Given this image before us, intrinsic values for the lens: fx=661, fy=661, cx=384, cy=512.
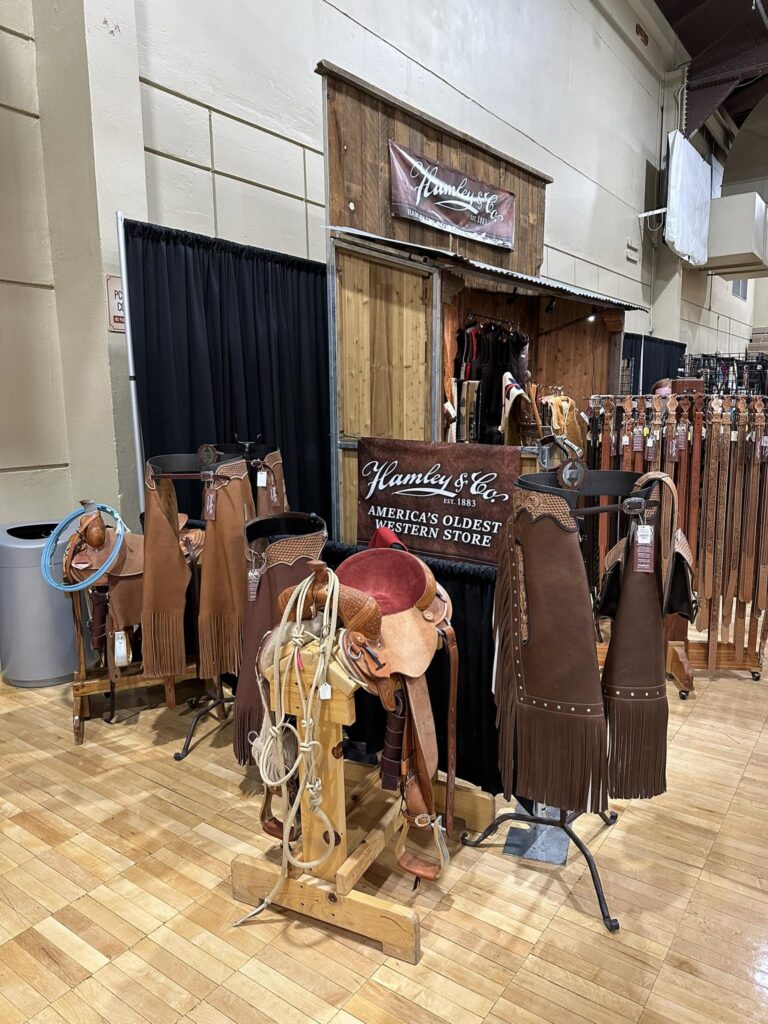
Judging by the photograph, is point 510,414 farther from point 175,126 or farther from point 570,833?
point 570,833

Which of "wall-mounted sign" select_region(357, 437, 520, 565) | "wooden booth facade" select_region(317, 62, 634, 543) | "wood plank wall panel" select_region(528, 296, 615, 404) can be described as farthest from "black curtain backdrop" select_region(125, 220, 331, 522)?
"wood plank wall panel" select_region(528, 296, 615, 404)

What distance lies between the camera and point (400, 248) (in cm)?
395

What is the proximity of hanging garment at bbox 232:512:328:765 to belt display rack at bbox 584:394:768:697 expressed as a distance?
65.1 inches

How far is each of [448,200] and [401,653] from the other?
4.37 meters

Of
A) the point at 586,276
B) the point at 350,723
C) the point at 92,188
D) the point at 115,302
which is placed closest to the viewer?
the point at 350,723

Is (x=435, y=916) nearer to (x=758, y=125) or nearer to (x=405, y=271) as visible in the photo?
(x=405, y=271)

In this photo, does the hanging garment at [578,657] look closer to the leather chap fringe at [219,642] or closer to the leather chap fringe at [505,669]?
the leather chap fringe at [505,669]

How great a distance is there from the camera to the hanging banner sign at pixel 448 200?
4551mm

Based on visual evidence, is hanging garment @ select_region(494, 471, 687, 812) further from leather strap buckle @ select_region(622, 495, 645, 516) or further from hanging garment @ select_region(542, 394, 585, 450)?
hanging garment @ select_region(542, 394, 585, 450)

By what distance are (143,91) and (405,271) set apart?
6.18ft

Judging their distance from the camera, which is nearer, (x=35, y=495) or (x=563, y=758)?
(x=563, y=758)

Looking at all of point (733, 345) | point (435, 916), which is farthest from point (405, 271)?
point (733, 345)

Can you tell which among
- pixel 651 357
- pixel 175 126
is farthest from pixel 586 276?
pixel 175 126

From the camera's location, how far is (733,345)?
1470 centimetres
